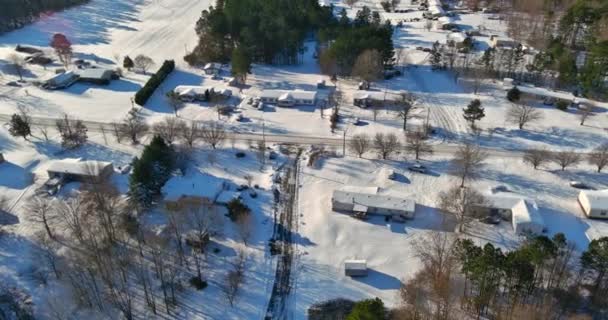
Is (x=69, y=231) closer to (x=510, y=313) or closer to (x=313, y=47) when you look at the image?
(x=510, y=313)

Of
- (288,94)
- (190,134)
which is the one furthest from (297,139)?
(190,134)

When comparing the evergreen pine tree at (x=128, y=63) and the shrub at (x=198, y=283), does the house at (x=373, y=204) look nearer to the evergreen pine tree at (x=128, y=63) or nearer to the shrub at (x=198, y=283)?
the shrub at (x=198, y=283)

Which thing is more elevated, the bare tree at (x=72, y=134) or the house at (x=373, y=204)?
the bare tree at (x=72, y=134)

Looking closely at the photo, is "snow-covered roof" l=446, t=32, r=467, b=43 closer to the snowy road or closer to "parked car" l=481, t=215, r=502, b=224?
the snowy road

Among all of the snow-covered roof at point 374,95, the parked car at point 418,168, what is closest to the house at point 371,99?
the snow-covered roof at point 374,95

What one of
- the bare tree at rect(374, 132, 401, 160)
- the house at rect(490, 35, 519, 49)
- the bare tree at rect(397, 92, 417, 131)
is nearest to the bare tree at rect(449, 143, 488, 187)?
the bare tree at rect(374, 132, 401, 160)

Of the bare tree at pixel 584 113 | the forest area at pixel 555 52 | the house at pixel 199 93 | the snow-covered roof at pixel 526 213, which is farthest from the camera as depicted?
the forest area at pixel 555 52

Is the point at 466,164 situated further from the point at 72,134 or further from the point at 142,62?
the point at 142,62
